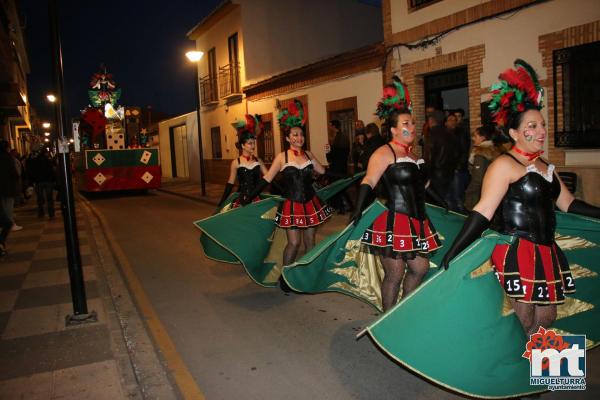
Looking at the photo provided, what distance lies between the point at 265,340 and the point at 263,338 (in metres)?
0.06

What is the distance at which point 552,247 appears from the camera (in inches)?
130

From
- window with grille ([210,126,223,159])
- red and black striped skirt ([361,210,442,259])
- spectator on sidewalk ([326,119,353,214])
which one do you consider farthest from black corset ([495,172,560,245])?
window with grille ([210,126,223,159])

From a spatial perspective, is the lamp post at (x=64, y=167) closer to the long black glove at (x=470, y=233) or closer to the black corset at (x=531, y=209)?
the long black glove at (x=470, y=233)

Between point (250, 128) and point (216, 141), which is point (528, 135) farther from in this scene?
point (216, 141)

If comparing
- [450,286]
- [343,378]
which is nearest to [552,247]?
[450,286]

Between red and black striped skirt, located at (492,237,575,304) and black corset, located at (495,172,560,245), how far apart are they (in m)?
0.06

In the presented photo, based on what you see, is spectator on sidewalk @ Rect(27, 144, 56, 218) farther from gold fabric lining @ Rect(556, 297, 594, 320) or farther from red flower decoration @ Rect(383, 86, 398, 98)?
gold fabric lining @ Rect(556, 297, 594, 320)

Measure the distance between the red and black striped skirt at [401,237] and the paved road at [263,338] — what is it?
3.00ft

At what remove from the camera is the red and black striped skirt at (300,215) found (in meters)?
6.11

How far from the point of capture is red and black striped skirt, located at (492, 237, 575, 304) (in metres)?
3.21

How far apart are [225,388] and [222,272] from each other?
373 centimetres

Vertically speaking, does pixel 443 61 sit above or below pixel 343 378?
above

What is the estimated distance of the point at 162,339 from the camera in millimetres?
5062

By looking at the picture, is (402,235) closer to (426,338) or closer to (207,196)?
(426,338)
